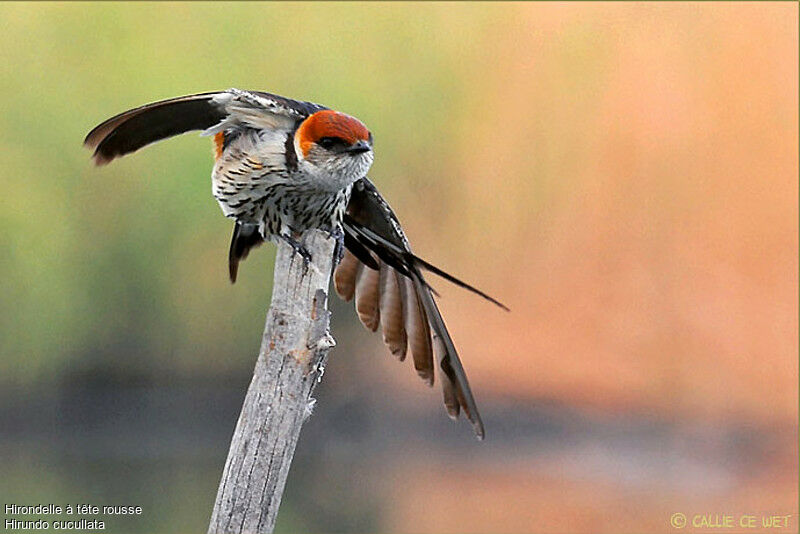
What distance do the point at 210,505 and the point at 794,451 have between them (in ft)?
9.33

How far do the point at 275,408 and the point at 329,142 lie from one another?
50 centimetres

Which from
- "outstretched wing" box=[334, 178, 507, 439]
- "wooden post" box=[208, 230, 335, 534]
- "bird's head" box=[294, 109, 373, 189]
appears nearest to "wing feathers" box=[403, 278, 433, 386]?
"outstretched wing" box=[334, 178, 507, 439]

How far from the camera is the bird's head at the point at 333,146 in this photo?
2043mm

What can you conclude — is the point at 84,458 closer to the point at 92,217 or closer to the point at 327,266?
the point at 92,217

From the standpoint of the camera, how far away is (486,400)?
5168mm

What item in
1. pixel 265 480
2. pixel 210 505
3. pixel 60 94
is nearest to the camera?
pixel 265 480

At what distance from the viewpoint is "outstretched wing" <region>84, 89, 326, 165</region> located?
198 cm

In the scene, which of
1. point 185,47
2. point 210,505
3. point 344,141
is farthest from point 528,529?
point 185,47

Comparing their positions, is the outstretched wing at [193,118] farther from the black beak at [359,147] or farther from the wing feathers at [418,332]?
the wing feathers at [418,332]

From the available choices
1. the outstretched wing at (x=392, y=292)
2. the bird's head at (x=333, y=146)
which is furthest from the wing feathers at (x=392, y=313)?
the bird's head at (x=333, y=146)

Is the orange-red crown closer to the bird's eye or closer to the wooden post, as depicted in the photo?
the bird's eye

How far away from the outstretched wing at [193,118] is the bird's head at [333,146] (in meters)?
0.06

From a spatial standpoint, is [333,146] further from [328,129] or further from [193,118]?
[193,118]

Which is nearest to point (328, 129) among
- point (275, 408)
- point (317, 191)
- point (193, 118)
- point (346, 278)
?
point (317, 191)
